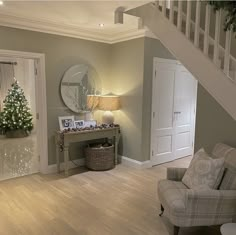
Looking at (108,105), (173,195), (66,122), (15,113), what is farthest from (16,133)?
(173,195)

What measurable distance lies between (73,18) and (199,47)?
2091 mm

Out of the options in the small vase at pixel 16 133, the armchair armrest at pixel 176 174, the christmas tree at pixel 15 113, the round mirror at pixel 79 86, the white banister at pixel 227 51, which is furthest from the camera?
the small vase at pixel 16 133

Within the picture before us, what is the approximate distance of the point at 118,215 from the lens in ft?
9.20

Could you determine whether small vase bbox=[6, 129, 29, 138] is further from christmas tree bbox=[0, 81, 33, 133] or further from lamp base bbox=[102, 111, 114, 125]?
lamp base bbox=[102, 111, 114, 125]

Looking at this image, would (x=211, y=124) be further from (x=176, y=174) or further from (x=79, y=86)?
(x=79, y=86)

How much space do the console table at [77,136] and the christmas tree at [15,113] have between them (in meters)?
3.35

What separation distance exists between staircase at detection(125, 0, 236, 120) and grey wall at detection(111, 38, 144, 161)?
163cm

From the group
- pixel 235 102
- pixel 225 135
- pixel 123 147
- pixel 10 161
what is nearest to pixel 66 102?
pixel 123 147

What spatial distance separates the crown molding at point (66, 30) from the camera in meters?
3.51

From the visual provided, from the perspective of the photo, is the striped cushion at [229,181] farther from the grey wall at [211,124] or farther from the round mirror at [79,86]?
the round mirror at [79,86]

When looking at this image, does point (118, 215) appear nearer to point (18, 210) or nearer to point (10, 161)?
point (18, 210)

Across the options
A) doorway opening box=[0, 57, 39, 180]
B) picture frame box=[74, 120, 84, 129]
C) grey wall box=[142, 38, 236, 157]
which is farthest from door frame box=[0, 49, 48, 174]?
grey wall box=[142, 38, 236, 157]

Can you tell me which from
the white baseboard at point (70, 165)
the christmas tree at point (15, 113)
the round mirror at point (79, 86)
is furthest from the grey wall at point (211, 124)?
the christmas tree at point (15, 113)

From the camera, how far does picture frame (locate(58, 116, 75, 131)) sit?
4118 millimetres
